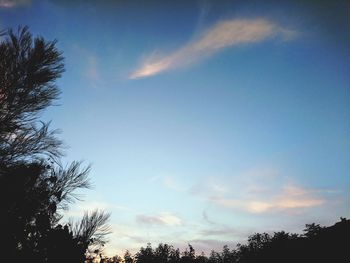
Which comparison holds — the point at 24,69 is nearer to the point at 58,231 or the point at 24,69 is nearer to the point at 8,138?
the point at 8,138

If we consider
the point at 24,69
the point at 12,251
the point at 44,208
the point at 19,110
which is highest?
the point at 24,69

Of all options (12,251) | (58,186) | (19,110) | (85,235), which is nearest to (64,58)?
(19,110)

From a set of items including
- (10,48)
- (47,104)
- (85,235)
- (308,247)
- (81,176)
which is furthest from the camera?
(308,247)

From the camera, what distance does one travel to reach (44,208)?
959 cm

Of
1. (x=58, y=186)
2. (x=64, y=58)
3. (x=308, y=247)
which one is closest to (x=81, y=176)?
(x=58, y=186)

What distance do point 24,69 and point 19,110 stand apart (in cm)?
107

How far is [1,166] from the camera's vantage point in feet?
25.9

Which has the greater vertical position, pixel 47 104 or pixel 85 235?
pixel 47 104

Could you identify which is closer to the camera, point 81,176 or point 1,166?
point 1,166

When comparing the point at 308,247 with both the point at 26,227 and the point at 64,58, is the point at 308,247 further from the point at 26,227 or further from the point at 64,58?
the point at 64,58

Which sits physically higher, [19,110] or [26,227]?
[19,110]

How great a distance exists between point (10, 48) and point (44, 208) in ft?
15.9

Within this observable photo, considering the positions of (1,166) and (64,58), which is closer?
(1,166)

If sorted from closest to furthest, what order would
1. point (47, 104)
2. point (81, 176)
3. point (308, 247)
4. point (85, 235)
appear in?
1. point (47, 104)
2. point (81, 176)
3. point (85, 235)
4. point (308, 247)
